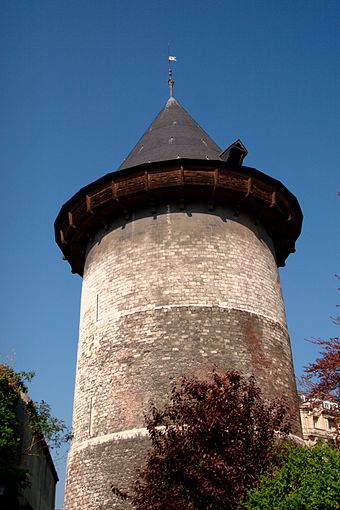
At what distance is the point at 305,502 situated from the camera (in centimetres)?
718

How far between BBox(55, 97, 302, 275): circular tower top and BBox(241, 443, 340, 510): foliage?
7.53m

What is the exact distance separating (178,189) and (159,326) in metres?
3.66

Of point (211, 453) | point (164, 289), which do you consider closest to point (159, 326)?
point (164, 289)

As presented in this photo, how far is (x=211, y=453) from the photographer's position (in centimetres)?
898

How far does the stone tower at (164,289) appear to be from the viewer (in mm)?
12312

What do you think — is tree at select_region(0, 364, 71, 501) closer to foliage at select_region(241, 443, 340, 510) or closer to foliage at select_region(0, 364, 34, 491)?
foliage at select_region(0, 364, 34, 491)

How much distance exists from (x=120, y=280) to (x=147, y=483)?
5.53 metres

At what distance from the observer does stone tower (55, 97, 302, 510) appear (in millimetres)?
12312

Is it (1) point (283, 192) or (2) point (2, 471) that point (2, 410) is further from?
(1) point (283, 192)

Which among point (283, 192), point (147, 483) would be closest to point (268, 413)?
point (147, 483)

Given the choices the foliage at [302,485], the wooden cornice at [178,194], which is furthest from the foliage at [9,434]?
the wooden cornice at [178,194]

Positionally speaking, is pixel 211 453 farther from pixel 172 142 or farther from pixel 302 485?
pixel 172 142

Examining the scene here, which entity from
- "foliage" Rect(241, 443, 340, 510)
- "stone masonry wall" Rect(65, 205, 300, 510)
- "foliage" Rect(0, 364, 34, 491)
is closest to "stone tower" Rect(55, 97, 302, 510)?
"stone masonry wall" Rect(65, 205, 300, 510)

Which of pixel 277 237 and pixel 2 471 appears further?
pixel 277 237
